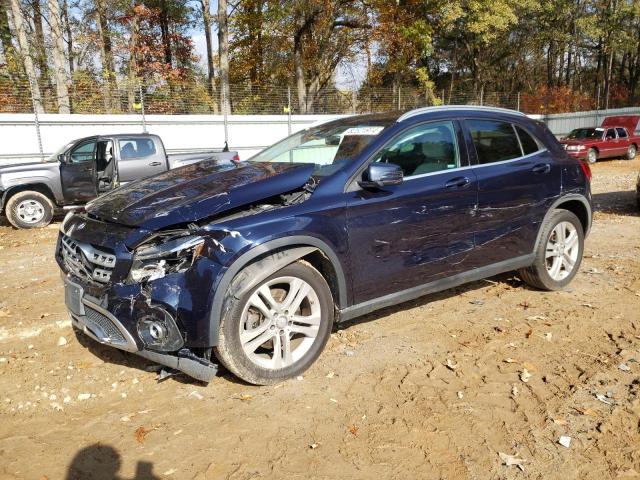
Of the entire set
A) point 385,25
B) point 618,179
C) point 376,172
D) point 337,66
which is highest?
point 385,25

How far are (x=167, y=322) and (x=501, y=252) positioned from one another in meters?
2.89

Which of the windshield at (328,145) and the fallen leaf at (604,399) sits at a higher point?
the windshield at (328,145)

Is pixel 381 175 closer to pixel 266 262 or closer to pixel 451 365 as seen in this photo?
pixel 266 262

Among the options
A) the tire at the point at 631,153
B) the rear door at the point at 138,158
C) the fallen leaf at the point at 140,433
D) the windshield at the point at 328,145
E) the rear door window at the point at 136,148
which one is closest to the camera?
the fallen leaf at the point at 140,433

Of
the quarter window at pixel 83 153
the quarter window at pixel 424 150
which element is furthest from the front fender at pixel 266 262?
the quarter window at pixel 83 153

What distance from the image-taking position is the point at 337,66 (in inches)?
1056

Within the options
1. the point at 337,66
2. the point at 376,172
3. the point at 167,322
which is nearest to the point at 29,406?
the point at 167,322

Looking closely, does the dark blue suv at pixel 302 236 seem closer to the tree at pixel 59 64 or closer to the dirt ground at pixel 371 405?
the dirt ground at pixel 371 405

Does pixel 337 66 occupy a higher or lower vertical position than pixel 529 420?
higher

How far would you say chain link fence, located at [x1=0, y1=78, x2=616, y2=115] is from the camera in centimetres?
1484

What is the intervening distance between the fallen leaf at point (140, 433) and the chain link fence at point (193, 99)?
1119 centimetres

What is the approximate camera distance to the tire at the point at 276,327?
308 centimetres

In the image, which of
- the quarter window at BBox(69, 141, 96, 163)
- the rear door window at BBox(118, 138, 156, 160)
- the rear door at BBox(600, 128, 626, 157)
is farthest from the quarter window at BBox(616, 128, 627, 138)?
the quarter window at BBox(69, 141, 96, 163)

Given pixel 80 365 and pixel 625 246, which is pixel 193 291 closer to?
pixel 80 365
